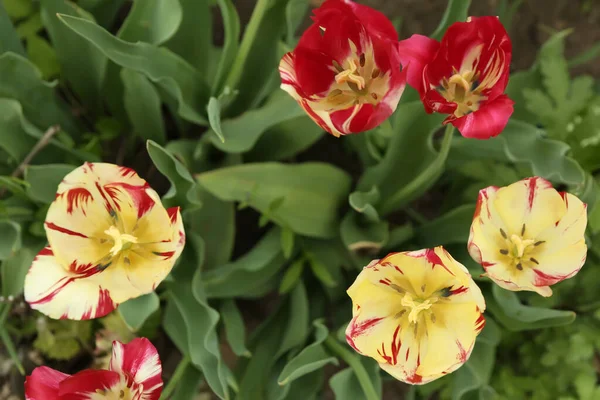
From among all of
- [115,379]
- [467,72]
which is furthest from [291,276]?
[467,72]

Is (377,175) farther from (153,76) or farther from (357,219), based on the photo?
(153,76)

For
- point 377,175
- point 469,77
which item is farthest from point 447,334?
point 377,175

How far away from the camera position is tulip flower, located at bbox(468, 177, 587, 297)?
674mm

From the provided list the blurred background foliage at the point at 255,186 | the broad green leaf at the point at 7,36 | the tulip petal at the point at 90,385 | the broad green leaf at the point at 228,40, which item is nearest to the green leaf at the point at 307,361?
the blurred background foliage at the point at 255,186

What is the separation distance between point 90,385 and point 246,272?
1.22ft

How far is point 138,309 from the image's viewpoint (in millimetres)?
830

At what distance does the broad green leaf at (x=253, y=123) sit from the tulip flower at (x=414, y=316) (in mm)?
331

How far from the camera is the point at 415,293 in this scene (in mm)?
699

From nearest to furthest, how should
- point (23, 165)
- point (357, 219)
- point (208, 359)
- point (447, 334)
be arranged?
point (447, 334)
point (208, 359)
point (23, 165)
point (357, 219)

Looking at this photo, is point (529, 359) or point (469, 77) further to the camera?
point (529, 359)

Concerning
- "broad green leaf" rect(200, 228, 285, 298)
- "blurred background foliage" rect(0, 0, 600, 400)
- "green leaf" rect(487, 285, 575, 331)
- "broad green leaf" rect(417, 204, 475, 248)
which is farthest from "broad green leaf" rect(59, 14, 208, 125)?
"green leaf" rect(487, 285, 575, 331)

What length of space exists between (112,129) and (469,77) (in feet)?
2.43

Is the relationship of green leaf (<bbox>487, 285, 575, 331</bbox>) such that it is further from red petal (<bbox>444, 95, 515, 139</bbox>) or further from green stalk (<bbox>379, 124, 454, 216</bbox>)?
red petal (<bbox>444, 95, 515, 139</bbox>)

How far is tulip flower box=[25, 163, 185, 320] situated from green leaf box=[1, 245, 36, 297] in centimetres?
26
